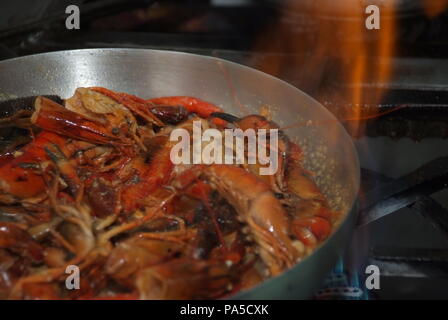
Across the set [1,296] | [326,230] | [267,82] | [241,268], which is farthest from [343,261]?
[1,296]

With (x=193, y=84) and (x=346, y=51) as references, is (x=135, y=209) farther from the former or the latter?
(x=346, y=51)

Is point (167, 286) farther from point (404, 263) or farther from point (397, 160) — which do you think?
point (397, 160)

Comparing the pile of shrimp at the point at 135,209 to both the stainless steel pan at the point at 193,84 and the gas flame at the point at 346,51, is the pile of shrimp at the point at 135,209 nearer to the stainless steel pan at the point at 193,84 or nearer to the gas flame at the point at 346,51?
the stainless steel pan at the point at 193,84

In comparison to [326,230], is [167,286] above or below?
below

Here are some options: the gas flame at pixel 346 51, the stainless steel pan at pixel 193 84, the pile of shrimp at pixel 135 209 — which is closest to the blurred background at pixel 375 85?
the gas flame at pixel 346 51

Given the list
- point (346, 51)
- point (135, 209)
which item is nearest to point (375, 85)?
point (346, 51)
